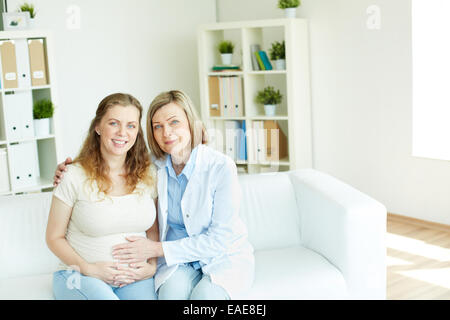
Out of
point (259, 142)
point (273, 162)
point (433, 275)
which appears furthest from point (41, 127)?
point (433, 275)

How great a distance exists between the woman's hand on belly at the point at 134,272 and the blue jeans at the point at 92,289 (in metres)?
0.02

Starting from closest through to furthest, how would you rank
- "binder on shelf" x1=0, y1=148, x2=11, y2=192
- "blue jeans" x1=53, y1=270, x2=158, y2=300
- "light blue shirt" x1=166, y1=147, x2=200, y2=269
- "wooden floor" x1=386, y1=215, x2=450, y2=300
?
"blue jeans" x1=53, y1=270, x2=158, y2=300 → "light blue shirt" x1=166, y1=147, x2=200, y2=269 → "wooden floor" x1=386, y1=215, x2=450, y2=300 → "binder on shelf" x1=0, y1=148, x2=11, y2=192

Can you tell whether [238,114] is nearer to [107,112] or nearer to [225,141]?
[225,141]

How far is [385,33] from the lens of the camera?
461 cm

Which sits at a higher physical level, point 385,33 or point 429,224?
point 385,33

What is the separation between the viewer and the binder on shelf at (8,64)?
426 cm

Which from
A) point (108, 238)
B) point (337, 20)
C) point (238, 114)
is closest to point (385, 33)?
point (337, 20)

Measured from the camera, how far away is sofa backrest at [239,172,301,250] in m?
2.77

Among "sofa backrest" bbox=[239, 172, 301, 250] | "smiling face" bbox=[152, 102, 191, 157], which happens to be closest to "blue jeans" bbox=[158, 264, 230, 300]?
"smiling face" bbox=[152, 102, 191, 157]

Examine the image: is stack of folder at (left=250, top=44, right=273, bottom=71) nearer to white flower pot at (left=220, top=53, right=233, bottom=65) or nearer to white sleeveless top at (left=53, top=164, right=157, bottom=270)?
white flower pot at (left=220, top=53, right=233, bottom=65)

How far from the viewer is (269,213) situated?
280cm

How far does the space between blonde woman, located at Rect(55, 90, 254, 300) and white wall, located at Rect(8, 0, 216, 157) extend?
9.80ft

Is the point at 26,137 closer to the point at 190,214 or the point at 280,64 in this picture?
the point at 280,64

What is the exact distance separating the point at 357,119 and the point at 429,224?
991 millimetres
